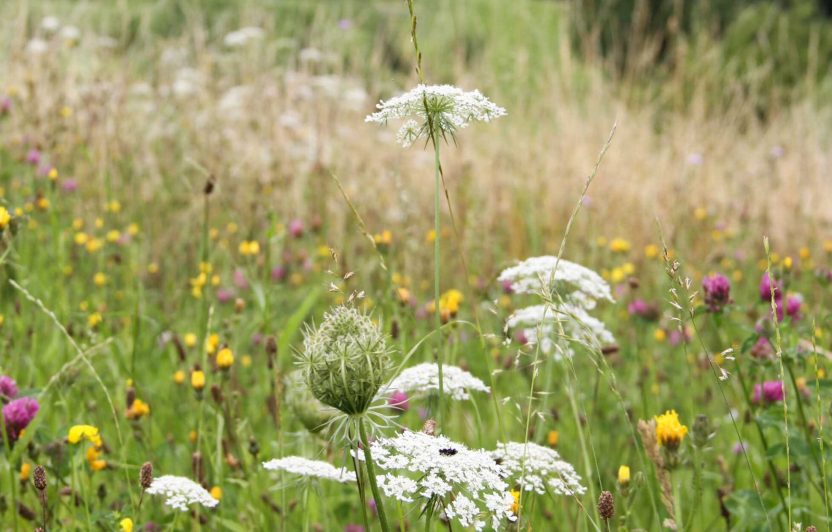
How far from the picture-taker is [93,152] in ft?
14.2

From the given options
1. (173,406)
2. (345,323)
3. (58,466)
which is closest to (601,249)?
(173,406)

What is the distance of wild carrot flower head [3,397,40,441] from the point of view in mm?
1543

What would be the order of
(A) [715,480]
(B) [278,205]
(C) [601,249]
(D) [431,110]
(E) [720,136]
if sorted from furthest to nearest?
(E) [720,136], (B) [278,205], (C) [601,249], (A) [715,480], (D) [431,110]

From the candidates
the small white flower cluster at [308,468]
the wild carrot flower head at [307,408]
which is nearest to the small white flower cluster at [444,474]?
the small white flower cluster at [308,468]

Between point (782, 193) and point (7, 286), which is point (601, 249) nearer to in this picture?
point (782, 193)

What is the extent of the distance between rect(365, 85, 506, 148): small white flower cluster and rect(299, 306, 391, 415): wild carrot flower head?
0.99 feet

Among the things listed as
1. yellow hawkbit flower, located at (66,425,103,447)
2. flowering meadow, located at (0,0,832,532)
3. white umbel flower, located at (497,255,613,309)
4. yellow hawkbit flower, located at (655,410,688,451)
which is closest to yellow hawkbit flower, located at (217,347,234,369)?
flowering meadow, located at (0,0,832,532)

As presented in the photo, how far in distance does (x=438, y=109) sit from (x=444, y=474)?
0.49m

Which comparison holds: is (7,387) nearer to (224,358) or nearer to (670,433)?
(224,358)

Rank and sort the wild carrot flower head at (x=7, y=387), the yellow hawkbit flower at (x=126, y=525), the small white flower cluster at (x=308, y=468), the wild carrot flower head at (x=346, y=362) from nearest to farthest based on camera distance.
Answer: the wild carrot flower head at (x=346, y=362)
the small white flower cluster at (x=308, y=468)
the yellow hawkbit flower at (x=126, y=525)
the wild carrot flower head at (x=7, y=387)

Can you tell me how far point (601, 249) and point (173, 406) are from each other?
2.38 meters

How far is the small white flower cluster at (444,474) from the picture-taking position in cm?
104

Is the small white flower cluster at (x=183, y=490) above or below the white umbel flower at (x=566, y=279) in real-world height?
below

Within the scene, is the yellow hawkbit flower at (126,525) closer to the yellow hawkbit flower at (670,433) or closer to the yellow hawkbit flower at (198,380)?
the yellow hawkbit flower at (198,380)
